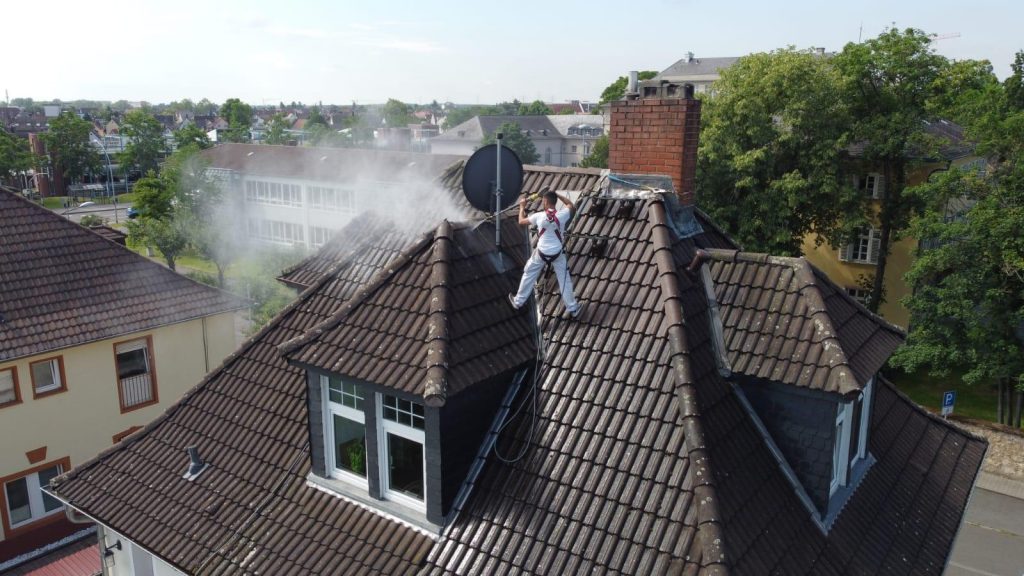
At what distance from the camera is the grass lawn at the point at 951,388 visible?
2783cm

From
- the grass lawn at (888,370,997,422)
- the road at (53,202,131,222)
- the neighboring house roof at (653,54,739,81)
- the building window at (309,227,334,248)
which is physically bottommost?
the grass lawn at (888,370,997,422)

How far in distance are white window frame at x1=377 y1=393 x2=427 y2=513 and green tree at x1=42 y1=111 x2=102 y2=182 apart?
97784 millimetres

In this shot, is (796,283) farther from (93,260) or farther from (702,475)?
(93,260)

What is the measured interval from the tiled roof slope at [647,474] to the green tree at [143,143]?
98.2 meters

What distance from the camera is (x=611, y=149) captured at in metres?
9.62

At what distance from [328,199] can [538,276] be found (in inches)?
1742

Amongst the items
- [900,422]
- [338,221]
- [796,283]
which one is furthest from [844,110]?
[338,221]

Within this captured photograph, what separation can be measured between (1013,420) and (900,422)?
21596 mm

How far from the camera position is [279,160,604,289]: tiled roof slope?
35.2 feet

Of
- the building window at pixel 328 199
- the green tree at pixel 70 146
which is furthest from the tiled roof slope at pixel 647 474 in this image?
the green tree at pixel 70 146

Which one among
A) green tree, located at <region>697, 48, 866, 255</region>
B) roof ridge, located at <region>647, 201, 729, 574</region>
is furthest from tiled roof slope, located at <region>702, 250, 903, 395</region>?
green tree, located at <region>697, 48, 866, 255</region>

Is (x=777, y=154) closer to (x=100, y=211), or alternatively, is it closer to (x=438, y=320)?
(x=438, y=320)

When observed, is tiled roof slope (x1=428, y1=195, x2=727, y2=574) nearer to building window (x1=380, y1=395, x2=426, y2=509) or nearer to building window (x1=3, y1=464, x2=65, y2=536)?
building window (x1=380, y1=395, x2=426, y2=509)

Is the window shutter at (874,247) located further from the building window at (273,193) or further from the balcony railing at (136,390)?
the building window at (273,193)
